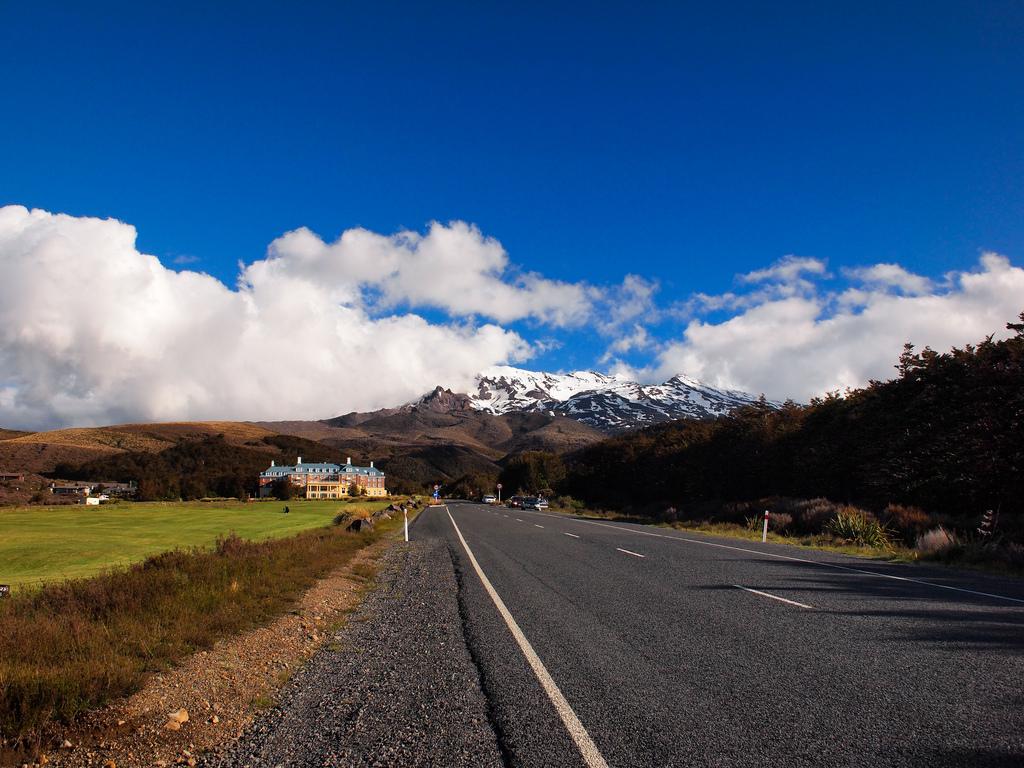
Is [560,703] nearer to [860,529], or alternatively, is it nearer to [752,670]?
[752,670]

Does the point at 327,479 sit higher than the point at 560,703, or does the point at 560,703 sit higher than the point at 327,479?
the point at 560,703

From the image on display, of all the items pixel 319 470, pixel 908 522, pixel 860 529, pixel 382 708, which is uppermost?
pixel 908 522

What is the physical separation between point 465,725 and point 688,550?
14.0m

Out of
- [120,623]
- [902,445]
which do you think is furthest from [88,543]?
[902,445]

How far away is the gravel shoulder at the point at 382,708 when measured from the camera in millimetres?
4512

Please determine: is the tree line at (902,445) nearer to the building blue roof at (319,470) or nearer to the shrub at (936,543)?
the shrub at (936,543)

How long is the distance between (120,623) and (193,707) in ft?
10.2

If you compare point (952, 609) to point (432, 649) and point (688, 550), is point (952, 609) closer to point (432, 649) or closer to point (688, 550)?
point (432, 649)

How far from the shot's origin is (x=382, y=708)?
548 centimetres

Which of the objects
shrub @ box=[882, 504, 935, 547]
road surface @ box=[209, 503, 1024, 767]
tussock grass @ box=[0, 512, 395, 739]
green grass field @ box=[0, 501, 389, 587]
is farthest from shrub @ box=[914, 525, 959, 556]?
green grass field @ box=[0, 501, 389, 587]

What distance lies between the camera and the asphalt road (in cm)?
435

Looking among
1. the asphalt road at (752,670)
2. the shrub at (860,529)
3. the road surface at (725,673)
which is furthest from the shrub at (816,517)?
the road surface at (725,673)

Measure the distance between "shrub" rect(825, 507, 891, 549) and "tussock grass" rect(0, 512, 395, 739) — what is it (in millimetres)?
17496

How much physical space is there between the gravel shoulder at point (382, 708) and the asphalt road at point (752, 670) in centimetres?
23
